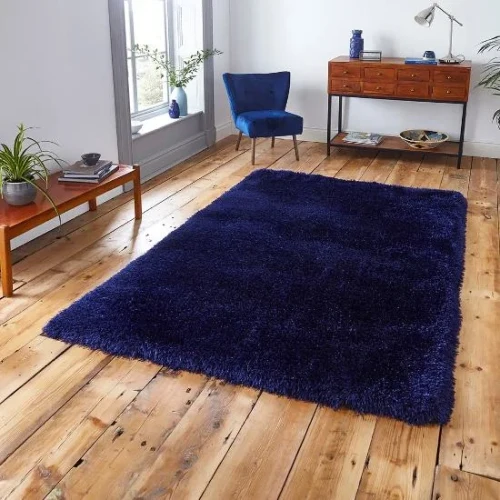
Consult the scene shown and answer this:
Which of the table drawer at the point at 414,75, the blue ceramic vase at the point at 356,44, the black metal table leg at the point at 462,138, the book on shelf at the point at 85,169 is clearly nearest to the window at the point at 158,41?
the blue ceramic vase at the point at 356,44

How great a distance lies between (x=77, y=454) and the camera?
1930mm

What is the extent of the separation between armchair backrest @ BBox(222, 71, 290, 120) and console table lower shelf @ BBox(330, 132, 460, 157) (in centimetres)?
56

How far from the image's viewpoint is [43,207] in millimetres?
3064

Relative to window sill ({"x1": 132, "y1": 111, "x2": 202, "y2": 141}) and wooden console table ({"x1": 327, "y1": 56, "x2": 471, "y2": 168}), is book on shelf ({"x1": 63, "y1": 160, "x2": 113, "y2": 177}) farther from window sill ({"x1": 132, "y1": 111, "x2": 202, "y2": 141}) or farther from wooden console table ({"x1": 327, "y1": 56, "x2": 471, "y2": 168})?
wooden console table ({"x1": 327, "y1": 56, "x2": 471, "y2": 168})

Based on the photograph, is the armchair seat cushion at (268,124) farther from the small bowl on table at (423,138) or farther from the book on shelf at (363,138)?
the small bowl on table at (423,138)

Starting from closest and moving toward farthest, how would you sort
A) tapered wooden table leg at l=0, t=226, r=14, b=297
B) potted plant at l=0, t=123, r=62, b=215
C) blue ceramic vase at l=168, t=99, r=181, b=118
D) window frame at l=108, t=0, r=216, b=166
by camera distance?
tapered wooden table leg at l=0, t=226, r=14, b=297 → potted plant at l=0, t=123, r=62, b=215 → window frame at l=108, t=0, r=216, b=166 → blue ceramic vase at l=168, t=99, r=181, b=118

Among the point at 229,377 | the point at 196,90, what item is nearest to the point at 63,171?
the point at 229,377

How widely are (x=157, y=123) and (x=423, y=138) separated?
7.02 ft

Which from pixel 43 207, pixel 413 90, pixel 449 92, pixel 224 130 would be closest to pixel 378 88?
pixel 413 90

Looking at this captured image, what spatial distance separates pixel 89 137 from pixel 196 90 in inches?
68.5

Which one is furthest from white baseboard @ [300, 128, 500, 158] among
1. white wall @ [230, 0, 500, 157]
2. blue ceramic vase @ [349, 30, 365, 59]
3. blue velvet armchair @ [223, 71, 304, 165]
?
blue velvet armchair @ [223, 71, 304, 165]

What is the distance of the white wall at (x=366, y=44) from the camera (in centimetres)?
498

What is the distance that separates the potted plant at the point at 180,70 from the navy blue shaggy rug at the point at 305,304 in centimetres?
159

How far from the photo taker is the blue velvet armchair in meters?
4.93
